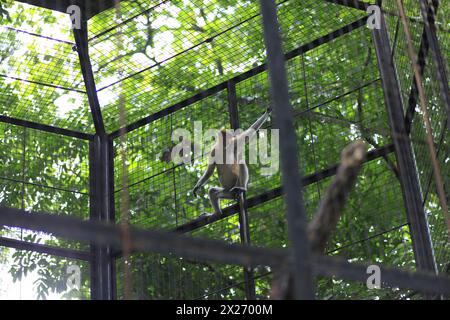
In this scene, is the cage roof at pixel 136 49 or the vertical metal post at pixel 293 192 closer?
the vertical metal post at pixel 293 192

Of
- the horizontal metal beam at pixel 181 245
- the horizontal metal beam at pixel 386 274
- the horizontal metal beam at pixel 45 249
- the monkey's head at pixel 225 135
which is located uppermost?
the monkey's head at pixel 225 135

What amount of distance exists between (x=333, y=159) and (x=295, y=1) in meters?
1.91

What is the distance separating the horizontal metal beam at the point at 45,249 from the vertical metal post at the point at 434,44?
192 inches

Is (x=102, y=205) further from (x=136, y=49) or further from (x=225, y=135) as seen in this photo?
(x=136, y=49)

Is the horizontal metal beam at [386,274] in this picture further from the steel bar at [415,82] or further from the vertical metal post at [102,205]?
the vertical metal post at [102,205]

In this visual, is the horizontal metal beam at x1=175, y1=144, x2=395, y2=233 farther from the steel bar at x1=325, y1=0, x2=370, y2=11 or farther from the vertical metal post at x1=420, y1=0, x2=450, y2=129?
the vertical metal post at x1=420, y1=0, x2=450, y2=129

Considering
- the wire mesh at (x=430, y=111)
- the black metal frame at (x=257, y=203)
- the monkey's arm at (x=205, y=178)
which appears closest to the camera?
the black metal frame at (x=257, y=203)

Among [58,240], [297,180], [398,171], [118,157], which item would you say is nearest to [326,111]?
[398,171]

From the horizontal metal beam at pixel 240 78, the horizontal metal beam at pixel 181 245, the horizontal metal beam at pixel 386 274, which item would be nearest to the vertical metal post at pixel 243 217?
the horizontal metal beam at pixel 240 78

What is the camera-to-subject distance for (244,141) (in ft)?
34.6

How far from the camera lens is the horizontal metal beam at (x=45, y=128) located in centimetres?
1095

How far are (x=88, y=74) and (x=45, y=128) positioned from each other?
2.83 ft

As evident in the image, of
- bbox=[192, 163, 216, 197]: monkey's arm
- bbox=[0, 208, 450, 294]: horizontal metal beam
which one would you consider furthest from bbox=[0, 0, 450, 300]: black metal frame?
bbox=[192, 163, 216, 197]: monkey's arm

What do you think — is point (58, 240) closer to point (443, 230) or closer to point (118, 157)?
point (118, 157)
